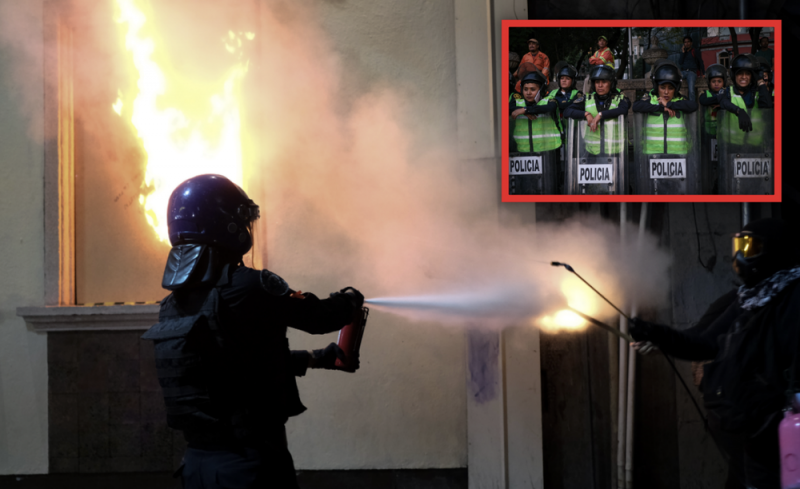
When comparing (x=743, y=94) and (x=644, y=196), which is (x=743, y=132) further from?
(x=644, y=196)

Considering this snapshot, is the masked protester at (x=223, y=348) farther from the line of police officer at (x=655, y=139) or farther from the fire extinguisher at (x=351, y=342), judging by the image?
the line of police officer at (x=655, y=139)

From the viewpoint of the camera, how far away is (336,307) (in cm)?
277

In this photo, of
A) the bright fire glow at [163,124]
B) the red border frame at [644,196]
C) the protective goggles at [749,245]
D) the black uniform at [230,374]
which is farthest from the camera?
the bright fire glow at [163,124]

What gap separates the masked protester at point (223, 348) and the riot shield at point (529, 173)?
2410 mm

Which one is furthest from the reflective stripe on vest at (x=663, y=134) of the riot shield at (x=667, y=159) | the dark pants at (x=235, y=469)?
the dark pants at (x=235, y=469)

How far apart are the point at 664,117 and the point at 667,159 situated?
36 cm

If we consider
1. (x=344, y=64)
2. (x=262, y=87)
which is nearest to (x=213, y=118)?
(x=262, y=87)

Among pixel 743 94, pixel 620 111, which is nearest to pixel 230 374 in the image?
pixel 620 111

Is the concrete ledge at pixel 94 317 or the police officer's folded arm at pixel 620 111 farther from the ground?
the police officer's folded arm at pixel 620 111

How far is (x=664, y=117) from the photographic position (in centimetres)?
452

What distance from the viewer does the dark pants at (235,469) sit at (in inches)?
97.3

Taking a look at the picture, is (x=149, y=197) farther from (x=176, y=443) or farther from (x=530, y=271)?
(x=530, y=271)

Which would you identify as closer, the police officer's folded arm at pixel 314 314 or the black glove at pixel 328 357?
the police officer's folded arm at pixel 314 314

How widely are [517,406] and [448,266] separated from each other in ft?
4.32
